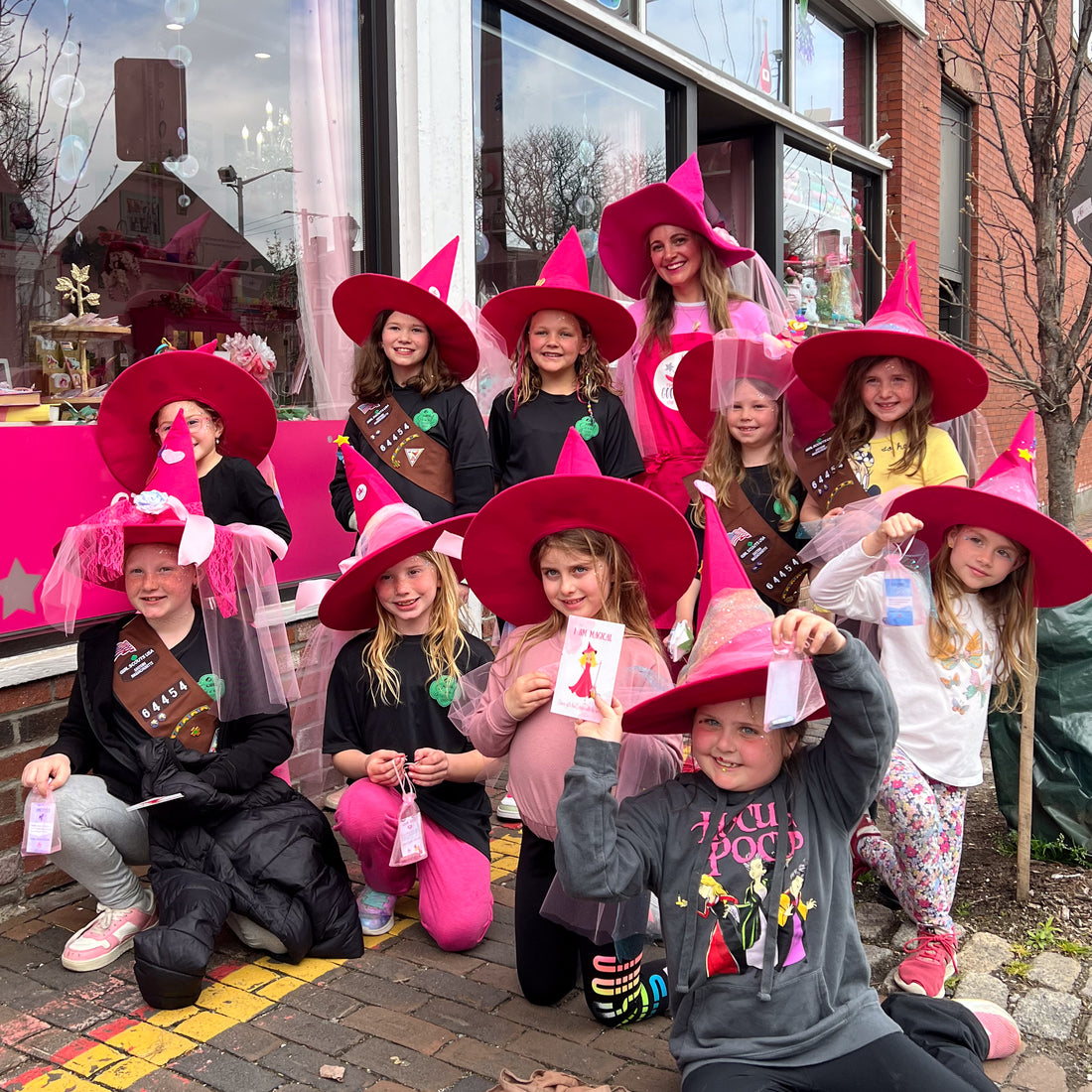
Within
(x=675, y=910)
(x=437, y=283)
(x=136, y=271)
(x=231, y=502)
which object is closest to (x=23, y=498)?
(x=231, y=502)

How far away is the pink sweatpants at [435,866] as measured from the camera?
11.0ft

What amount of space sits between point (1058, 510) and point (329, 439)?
→ 126 inches

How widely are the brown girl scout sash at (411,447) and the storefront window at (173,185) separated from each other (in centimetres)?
98

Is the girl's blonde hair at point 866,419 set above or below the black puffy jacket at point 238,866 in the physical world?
above

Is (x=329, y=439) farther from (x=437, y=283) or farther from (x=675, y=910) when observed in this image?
(x=675, y=910)

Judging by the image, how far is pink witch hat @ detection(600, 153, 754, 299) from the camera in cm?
422

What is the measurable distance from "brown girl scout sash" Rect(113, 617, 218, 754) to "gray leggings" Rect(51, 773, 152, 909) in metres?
0.24

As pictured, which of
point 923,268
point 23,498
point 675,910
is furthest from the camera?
point 923,268

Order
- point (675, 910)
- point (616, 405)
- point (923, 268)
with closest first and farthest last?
point (675, 910), point (616, 405), point (923, 268)

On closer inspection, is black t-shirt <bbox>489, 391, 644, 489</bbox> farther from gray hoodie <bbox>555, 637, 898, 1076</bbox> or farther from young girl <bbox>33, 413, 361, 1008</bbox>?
gray hoodie <bbox>555, 637, 898, 1076</bbox>

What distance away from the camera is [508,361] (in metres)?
4.36

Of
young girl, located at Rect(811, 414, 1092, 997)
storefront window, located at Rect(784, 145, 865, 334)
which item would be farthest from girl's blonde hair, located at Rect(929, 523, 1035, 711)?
storefront window, located at Rect(784, 145, 865, 334)

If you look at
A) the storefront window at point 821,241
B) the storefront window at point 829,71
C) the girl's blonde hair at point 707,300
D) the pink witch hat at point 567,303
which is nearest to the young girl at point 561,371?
the pink witch hat at point 567,303

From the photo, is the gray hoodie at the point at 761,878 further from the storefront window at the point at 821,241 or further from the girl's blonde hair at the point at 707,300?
the storefront window at the point at 821,241
